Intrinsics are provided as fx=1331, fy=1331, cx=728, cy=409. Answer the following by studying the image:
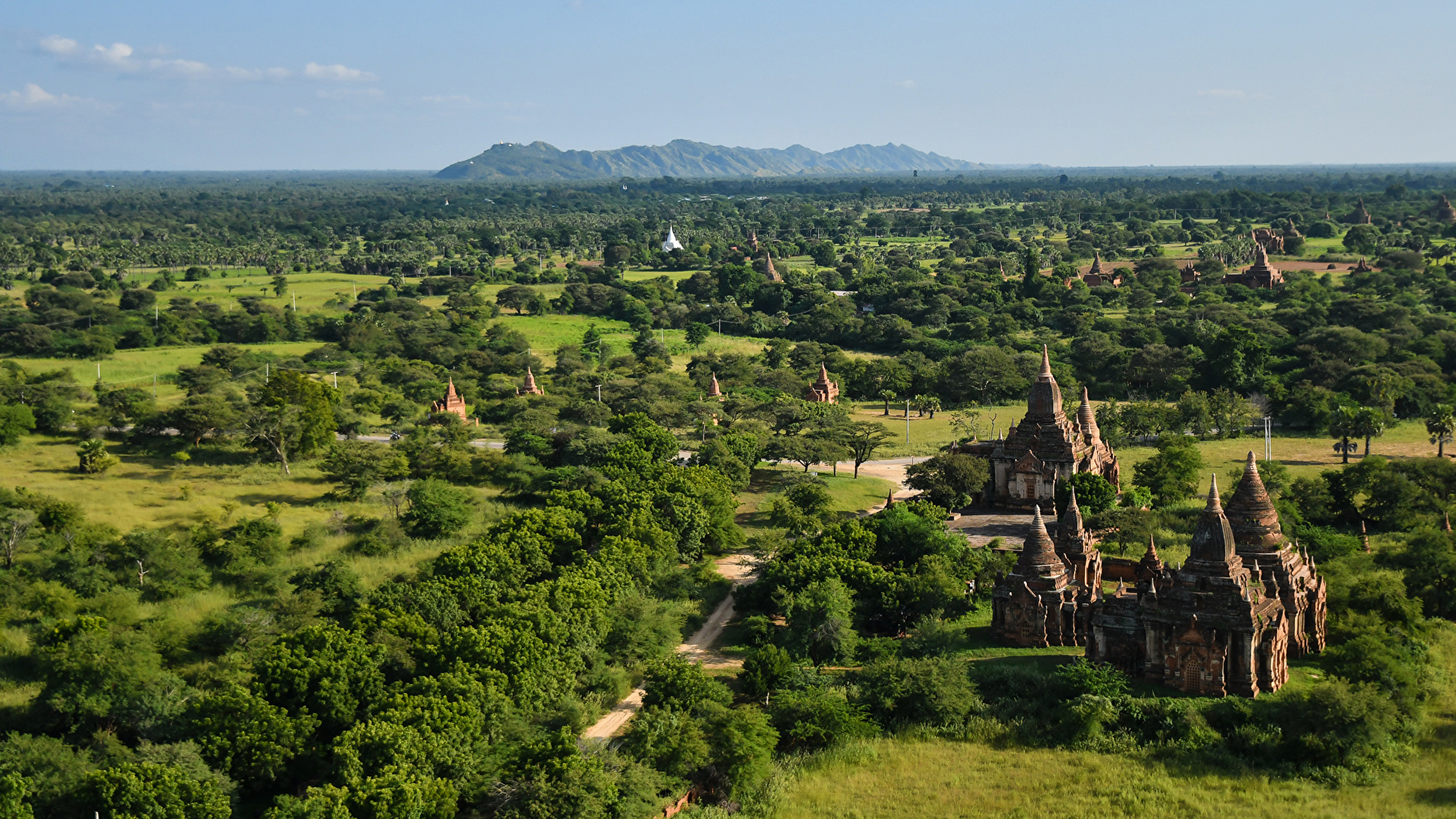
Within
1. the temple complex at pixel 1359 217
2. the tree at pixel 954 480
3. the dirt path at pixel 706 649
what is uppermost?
the temple complex at pixel 1359 217

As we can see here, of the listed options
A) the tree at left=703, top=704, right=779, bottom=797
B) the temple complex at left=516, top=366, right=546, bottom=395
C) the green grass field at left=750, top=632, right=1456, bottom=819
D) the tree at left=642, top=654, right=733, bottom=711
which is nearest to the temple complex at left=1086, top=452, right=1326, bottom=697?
the green grass field at left=750, top=632, right=1456, bottom=819

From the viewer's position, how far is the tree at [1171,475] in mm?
52562

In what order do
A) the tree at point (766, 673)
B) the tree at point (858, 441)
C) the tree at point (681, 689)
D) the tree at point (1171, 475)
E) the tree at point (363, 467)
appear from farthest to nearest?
the tree at point (858, 441) → the tree at point (363, 467) → the tree at point (1171, 475) → the tree at point (766, 673) → the tree at point (681, 689)

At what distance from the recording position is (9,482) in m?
59.4

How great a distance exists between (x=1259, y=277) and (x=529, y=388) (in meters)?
69.0

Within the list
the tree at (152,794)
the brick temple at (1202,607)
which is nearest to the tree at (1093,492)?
the brick temple at (1202,607)

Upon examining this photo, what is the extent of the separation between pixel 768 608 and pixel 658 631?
14.2ft

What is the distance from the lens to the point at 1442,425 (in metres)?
59.1

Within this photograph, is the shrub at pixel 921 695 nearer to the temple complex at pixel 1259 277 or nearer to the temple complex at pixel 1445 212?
the temple complex at pixel 1259 277

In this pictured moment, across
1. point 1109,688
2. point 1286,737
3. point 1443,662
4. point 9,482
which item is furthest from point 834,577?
point 9,482

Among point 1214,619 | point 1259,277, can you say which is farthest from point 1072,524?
point 1259,277

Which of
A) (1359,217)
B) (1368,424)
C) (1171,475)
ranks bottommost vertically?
(1171,475)

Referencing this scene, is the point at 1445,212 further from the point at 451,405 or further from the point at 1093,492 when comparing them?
the point at 1093,492

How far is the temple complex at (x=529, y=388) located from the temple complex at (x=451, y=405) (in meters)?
4.56
